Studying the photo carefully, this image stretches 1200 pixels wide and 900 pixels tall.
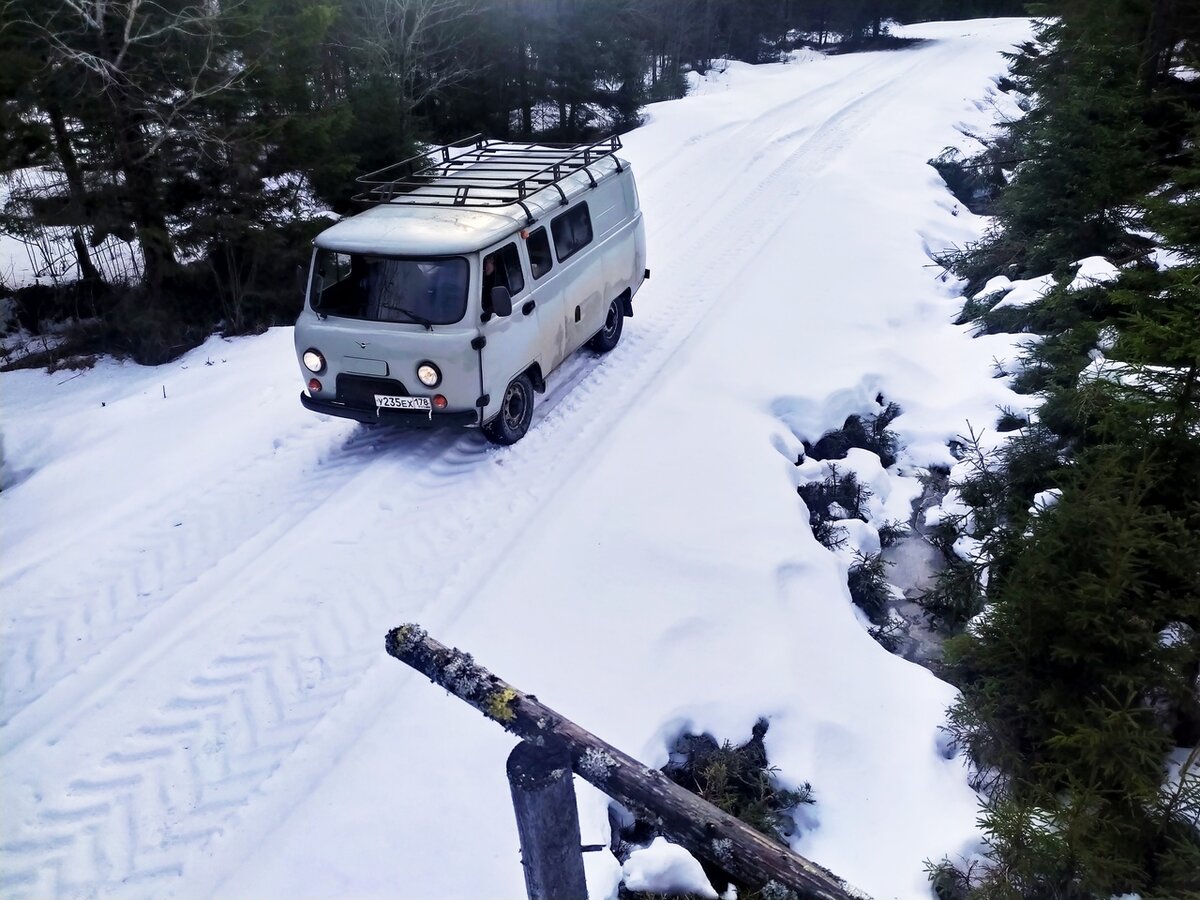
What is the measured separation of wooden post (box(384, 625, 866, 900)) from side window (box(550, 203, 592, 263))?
6528 millimetres

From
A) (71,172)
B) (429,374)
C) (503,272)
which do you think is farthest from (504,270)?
(71,172)

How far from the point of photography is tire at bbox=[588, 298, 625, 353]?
1000 cm

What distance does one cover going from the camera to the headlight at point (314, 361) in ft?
24.9

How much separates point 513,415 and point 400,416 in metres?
1.20

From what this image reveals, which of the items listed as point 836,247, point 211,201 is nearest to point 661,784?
point 836,247

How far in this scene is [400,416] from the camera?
751cm

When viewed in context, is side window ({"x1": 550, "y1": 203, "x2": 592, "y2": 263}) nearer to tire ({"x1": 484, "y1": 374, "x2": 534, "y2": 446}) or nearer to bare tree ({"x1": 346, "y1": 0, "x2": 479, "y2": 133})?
tire ({"x1": 484, "y1": 374, "x2": 534, "y2": 446})

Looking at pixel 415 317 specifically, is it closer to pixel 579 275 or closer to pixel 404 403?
pixel 404 403

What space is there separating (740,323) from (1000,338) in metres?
3.29

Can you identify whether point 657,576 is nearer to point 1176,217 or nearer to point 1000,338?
point 1176,217

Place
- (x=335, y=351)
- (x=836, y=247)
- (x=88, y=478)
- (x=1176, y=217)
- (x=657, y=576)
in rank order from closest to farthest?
1. (x=1176, y=217)
2. (x=657, y=576)
3. (x=335, y=351)
4. (x=88, y=478)
5. (x=836, y=247)

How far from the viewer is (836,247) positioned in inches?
515

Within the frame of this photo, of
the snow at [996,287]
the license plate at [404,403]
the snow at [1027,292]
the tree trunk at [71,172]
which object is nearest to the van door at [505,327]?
the license plate at [404,403]

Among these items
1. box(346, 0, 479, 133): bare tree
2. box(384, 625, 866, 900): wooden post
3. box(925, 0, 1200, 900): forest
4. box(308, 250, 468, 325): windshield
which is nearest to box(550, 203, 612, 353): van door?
box(308, 250, 468, 325): windshield
